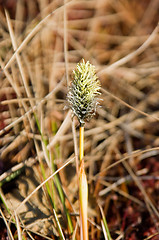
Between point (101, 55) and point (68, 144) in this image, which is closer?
point (68, 144)

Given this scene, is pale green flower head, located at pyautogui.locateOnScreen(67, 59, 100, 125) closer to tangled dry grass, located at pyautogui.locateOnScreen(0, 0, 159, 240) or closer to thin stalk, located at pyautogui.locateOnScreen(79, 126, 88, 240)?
thin stalk, located at pyautogui.locateOnScreen(79, 126, 88, 240)

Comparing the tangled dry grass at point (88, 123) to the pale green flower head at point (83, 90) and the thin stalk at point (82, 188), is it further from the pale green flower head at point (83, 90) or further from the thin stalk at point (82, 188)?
the pale green flower head at point (83, 90)

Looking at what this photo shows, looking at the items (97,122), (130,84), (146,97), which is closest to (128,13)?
(130,84)

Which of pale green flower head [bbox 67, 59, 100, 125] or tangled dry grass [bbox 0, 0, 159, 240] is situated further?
tangled dry grass [bbox 0, 0, 159, 240]

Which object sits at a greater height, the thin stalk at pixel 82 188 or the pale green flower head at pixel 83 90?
the pale green flower head at pixel 83 90

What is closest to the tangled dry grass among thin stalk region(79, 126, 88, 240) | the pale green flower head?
thin stalk region(79, 126, 88, 240)

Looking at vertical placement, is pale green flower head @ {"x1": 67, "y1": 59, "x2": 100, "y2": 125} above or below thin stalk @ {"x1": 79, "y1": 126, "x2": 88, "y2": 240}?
above

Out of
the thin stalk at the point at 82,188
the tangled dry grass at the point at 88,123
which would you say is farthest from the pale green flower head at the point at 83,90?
the tangled dry grass at the point at 88,123

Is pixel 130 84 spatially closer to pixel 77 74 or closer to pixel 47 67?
pixel 47 67
